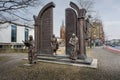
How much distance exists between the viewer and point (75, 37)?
1087 centimetres

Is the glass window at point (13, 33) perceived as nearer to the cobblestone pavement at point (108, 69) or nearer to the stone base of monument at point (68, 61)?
the stone base of monument at point (68, 61)

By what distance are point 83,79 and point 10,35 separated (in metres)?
32.6

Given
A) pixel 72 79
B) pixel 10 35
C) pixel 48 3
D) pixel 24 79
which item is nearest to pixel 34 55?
pixel 24 79

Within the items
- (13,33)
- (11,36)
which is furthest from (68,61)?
(13,33)

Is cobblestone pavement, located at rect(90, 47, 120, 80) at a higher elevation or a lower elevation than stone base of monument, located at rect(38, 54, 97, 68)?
lower

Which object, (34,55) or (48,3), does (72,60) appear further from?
(48,3)

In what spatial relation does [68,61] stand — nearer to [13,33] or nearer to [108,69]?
[108,69]

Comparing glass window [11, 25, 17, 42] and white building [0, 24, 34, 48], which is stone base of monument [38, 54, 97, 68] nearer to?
white building [0, 24, 34, 48]

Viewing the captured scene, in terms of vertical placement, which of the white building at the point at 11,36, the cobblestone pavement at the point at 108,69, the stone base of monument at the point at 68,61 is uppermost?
the white building at the point at 11,36

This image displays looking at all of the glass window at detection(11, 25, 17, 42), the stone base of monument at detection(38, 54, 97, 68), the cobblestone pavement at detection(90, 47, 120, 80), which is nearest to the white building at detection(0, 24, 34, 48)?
the glass window at detection(11, 25, 17, 42)

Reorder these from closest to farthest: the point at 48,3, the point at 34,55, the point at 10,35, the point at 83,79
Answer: the point at 83,79 → the point at 34,55 → the point at 48,3 → the point at 10,35

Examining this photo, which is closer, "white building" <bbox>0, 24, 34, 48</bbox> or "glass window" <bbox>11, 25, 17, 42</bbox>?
"white building" <bbox>0, 24, 34, 48</bbox>

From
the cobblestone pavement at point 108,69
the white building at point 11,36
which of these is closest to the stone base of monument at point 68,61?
the cobblestone pavement at point 108,69

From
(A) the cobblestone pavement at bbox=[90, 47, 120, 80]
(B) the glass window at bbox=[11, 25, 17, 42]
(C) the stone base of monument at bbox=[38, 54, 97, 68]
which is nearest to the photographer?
(A) the cobblestone pavement at bbox=[90, 47, 120, 80]
